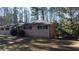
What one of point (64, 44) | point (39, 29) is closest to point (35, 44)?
point (39, 29)

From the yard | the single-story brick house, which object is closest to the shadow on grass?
the yard

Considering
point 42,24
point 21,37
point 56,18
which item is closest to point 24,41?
point 21,37

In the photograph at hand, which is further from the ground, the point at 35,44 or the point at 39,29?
the point at 39,29

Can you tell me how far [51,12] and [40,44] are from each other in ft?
1.73

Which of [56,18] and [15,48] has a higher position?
[56,18]

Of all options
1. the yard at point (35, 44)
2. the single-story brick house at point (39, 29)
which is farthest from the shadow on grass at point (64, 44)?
the single-story brick house at point (39, 29)

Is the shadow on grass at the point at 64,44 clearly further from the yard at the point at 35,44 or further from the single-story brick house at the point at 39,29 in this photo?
the single-story brick house at the point at 39,29

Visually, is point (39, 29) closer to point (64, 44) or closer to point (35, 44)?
point (35, 44)

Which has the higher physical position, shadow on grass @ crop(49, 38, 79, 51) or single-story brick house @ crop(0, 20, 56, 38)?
single-story brick house @ crop(0, 20, 56, 38)

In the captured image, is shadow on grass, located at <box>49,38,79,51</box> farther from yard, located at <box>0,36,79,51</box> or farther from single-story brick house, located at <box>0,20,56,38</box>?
single-story brick house, located at <box>0,20,56,38</box>

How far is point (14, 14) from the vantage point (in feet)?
9.77
